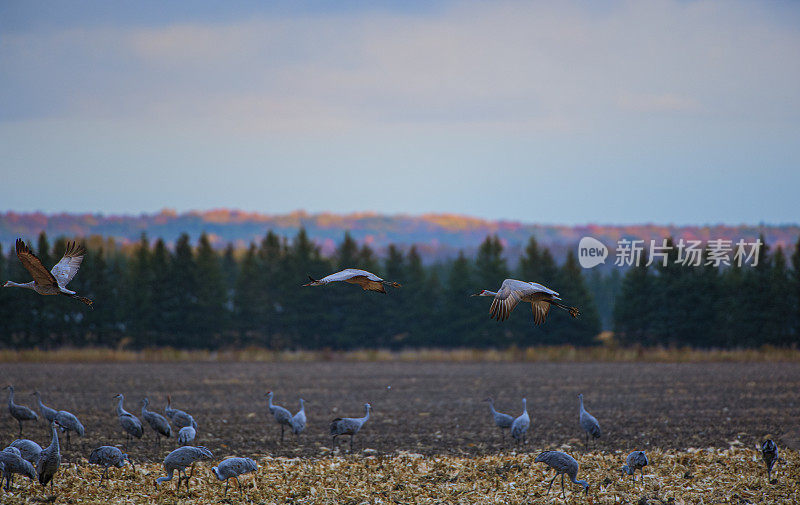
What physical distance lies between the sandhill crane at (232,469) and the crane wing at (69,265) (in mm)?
4283

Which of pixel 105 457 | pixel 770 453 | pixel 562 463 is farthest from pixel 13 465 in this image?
pixel 770 453

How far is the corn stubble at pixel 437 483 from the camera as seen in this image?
43.2 feet

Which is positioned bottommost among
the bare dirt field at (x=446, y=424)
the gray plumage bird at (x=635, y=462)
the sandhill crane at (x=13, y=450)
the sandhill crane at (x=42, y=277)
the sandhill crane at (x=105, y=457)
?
the bare dirt field at (x=446, y=424)

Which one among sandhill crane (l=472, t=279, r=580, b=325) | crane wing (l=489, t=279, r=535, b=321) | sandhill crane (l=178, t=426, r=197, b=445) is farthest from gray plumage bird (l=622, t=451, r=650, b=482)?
sandhill crane (l=178, t=426, r=197, b=445)

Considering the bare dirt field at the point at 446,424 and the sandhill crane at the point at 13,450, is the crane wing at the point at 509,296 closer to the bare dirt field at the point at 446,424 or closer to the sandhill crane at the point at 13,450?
the bare dirt field at the point at 446,424

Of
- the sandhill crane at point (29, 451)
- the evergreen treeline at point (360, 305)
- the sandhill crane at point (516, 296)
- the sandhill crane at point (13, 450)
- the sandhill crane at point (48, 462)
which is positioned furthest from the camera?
the evergreen treeline at point (360, 305)

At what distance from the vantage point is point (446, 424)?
22.3 metres

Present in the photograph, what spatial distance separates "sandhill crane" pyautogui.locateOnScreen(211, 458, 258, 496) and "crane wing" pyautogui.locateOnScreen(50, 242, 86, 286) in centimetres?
428

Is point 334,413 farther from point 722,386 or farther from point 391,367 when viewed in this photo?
point 391,367

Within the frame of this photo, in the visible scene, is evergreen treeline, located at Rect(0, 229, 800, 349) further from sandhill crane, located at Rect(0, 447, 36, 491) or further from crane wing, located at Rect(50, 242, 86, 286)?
crane wing, located at Rect(50, 242, 86, 286)

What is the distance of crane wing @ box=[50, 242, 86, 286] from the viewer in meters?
10.8

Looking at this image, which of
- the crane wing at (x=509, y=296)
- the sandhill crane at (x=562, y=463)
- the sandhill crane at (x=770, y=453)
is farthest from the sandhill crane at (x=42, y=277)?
the sandhill crane at (x=770, y=453)

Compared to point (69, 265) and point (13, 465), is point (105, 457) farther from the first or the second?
point (69, 265)

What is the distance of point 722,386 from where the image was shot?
111ft
